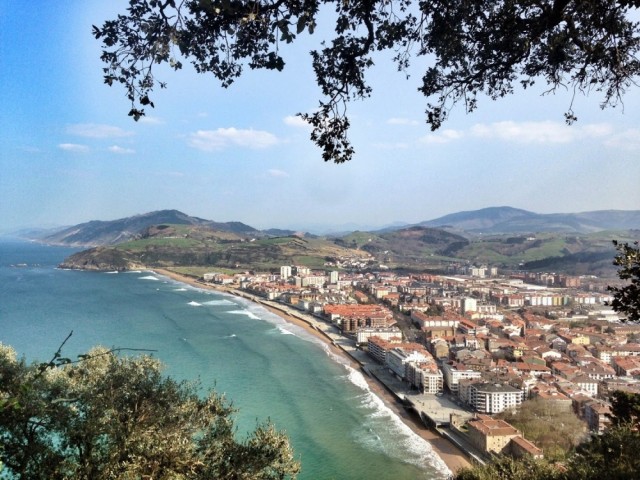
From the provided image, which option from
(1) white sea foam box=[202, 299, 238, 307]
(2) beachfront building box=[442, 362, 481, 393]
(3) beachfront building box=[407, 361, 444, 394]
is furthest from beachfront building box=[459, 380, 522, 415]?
(1) white sea foam box=[202, 299, 238, 307]

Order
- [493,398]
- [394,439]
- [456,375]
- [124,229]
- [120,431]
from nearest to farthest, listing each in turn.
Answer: [120,431]
[394,439]
[493,398]
[456,375]
[124,229]

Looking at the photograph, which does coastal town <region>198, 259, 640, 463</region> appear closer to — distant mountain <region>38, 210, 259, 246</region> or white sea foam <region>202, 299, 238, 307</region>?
white sea foam <region>202, 299, 238, 307</region>

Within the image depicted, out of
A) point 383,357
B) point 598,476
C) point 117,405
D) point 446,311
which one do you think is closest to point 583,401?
point 383,357

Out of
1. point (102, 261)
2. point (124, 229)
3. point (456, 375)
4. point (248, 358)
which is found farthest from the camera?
point (124, 229)

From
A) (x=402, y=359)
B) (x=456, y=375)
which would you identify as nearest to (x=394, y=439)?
(x=456, y=375)

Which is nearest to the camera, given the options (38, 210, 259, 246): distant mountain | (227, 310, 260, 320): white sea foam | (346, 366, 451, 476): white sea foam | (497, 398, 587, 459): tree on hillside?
(346, 366, 451, 476): white sea foam

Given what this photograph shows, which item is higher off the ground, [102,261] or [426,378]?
[102,261]

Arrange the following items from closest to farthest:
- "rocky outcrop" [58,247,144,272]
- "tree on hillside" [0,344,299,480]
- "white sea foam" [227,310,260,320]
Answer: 1. "tree on hillside" [0,344,299,480]
2. "white sea foam" [227,310,260,320]
3. "rocky outcrop" [58,247,144,272]

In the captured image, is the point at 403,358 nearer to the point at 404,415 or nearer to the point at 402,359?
the point at 402,359
